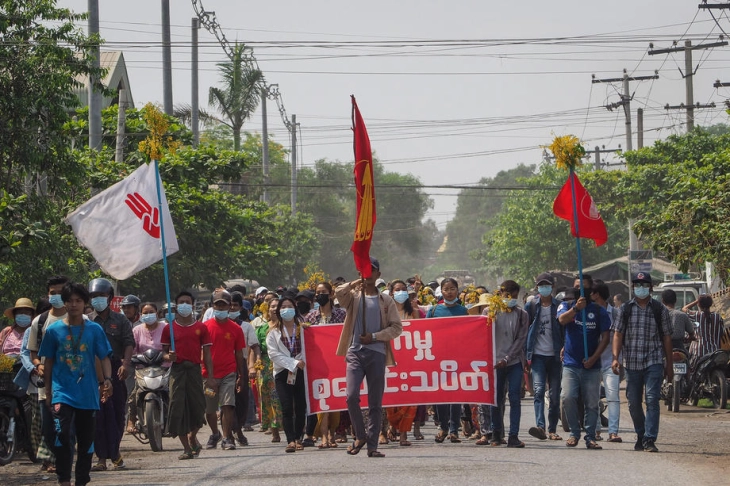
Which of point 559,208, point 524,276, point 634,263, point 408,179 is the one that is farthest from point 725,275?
point 408,179

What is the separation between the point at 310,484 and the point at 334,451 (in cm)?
333

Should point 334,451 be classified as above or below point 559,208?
below

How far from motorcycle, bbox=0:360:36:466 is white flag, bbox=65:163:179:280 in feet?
6.97

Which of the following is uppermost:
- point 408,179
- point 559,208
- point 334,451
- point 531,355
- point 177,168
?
point 408,179

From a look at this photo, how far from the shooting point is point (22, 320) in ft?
44.1

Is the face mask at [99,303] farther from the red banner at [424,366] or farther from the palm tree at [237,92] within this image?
the palm tree at [237,92]

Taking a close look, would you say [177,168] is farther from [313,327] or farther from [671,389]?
[313,327]

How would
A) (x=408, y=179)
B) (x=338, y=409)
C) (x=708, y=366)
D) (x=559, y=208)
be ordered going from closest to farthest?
(x=338, y=409) < (x=559, y=208) < (x=708, y=366) < (x=408, y=179)

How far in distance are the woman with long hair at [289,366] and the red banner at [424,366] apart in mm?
134

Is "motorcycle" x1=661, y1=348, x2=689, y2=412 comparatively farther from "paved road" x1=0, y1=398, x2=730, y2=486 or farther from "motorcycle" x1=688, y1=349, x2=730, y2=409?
"paved road" x1=0, y1=398, x2=730, y2=486

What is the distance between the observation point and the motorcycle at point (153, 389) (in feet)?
47.2

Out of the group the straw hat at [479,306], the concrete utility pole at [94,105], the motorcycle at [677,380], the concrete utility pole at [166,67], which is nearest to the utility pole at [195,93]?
the concrete utility pole at [166,67]

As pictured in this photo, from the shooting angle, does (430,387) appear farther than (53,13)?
No

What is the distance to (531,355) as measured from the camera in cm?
1393
